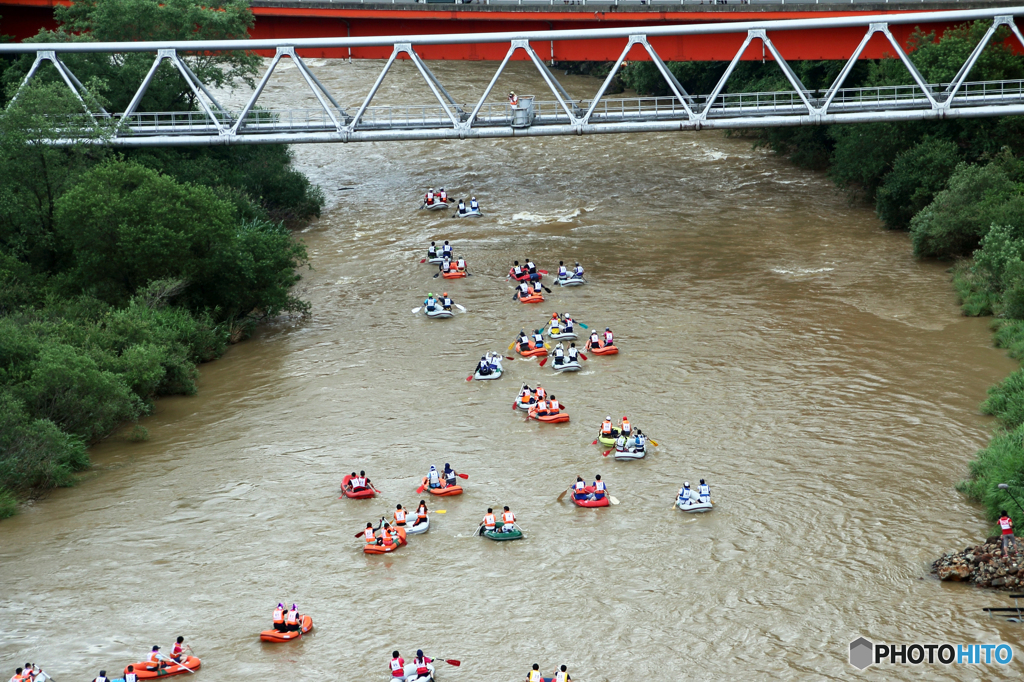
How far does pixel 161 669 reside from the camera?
22.5 meters

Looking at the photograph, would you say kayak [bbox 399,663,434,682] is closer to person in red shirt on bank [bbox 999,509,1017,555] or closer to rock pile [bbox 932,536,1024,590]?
rock pile [bbox 932,536,1024,590]

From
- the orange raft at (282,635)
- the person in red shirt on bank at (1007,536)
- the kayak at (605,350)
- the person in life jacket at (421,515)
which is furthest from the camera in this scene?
the kayak at (605,350)

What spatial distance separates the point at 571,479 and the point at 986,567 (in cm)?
1105

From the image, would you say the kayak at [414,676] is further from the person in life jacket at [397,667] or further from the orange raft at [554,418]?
the orange raft at [554,418]

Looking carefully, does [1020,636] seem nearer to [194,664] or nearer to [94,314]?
[194,664]

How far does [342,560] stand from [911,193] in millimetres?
33036

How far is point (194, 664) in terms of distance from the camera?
898 inches

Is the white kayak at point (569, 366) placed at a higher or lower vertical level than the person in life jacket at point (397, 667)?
higher

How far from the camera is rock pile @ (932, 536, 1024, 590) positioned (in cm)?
2402

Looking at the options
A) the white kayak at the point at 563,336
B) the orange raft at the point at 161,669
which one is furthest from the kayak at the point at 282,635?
the white kayak at the point at 563,336

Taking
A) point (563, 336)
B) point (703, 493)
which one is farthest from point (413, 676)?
point (563, 336)

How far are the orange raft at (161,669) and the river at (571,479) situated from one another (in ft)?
1.78

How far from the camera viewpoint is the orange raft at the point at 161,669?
73.6ft

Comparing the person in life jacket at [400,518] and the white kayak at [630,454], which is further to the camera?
the white kayak at [630,454]
